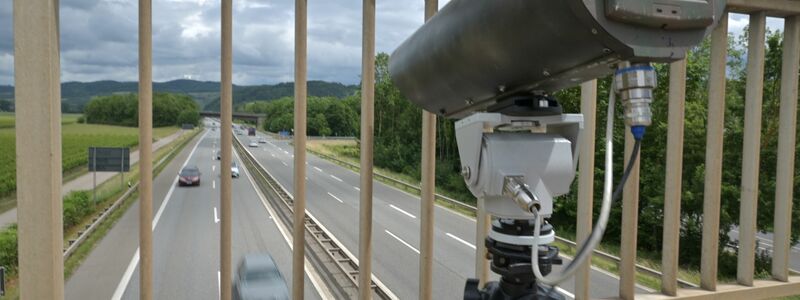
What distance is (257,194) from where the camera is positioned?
12.3 meters

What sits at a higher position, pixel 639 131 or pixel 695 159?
pixel 639 131

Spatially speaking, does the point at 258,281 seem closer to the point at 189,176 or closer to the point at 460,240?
the point at 460,240

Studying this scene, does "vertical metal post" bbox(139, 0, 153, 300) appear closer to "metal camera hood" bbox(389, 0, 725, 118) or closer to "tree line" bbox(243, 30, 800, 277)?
"metal camera hood" bbox(389, 0, 725, 118)

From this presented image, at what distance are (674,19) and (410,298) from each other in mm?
6141

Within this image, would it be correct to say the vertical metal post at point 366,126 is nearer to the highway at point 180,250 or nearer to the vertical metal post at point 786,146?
the vertical metal post at point 786,146

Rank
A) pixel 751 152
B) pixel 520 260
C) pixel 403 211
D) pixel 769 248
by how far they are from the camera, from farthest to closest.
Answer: pixel 403 211 → pixel 769 248 → pixel 751 152 → pixel 520 260

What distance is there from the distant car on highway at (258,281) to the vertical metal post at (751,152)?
6.48ft

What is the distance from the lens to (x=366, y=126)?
1.55m

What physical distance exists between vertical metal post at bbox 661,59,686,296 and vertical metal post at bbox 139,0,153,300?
5.83 ft

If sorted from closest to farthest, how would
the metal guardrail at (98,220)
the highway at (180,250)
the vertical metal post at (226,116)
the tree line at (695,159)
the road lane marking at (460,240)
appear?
the vertical metal post at (226,116) → the highway at (180,250) → the metal guardrail at (98,220) → the tree line at (695,159) → the road lane marking at (460,240)

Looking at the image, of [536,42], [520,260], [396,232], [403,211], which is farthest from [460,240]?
[536,42]

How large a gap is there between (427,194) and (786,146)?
175 centimetres

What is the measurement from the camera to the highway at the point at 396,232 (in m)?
6.95

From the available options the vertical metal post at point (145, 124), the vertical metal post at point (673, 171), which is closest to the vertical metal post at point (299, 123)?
Result: the vertical metal post at point (145, 124)
